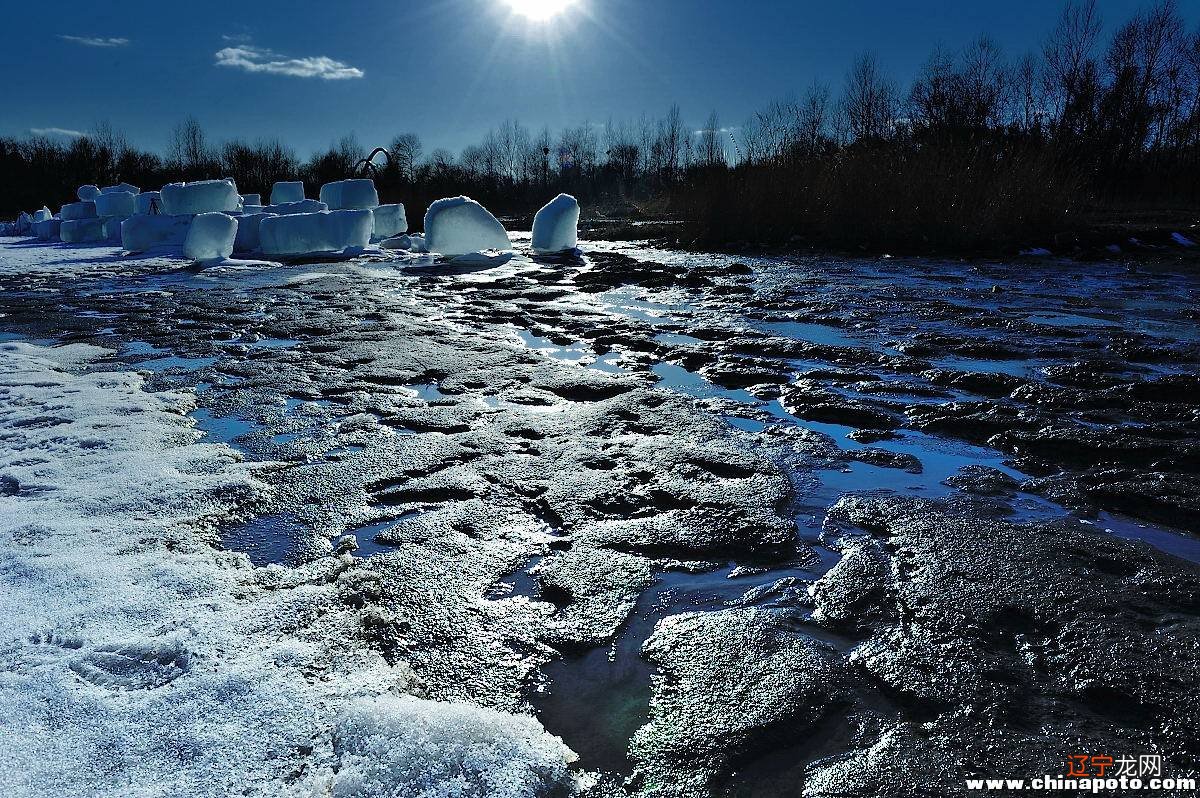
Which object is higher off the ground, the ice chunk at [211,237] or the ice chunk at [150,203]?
the ice chunk at [150,203]

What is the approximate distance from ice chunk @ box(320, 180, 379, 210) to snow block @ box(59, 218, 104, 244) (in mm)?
7602

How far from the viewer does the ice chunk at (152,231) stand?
15.8 meters

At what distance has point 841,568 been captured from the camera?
238 cm

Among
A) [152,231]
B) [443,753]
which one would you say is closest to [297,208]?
[152,231]

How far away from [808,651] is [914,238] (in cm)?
1382

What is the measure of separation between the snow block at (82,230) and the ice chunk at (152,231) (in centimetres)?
398

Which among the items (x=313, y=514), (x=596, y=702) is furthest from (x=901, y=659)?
(x=313, y=514)

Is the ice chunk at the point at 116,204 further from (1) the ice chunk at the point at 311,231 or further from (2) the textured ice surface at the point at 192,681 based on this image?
(2) the textured ice surface at the point at 192,681

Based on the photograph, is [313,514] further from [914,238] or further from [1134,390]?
[914,238]

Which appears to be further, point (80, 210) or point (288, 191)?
point (80, 210)

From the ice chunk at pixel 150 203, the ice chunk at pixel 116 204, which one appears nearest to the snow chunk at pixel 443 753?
the ice chunk at pixel 150 203

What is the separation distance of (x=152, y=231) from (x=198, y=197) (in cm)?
130

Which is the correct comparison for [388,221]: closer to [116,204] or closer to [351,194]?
[351,194]

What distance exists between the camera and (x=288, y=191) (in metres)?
19.4
